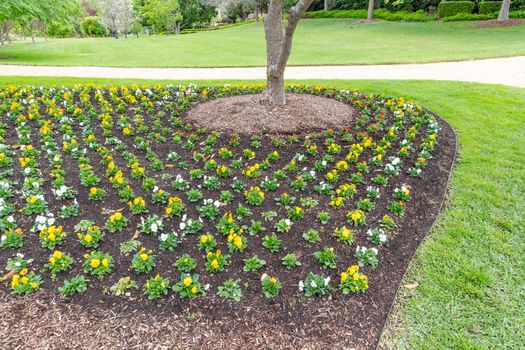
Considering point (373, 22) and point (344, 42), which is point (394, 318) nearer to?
point (344, 42)

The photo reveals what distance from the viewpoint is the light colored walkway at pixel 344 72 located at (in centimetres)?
993

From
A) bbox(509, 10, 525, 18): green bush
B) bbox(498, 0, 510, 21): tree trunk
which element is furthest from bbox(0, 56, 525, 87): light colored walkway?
bbox(509, 10, 525, 18): green bush

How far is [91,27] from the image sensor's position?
4534 cm

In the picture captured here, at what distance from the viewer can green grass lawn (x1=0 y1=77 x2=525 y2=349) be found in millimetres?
2455

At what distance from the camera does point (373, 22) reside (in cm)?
2867

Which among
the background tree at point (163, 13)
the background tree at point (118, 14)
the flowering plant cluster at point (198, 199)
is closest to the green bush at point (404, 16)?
the background tree at point (163, 13)

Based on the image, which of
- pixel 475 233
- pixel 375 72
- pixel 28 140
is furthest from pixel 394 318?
pixel 375 72

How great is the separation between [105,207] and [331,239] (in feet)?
7.58

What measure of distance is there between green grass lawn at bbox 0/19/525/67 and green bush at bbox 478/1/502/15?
2349 millimetres

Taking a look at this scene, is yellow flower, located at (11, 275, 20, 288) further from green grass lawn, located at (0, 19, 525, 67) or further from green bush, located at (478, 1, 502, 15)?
green bush, located at (478, 1, 502, 15)

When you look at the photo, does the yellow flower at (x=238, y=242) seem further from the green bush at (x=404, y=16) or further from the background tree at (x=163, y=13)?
the background tree at (x=163, y=13)

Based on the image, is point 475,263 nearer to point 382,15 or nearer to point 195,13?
point 382,15

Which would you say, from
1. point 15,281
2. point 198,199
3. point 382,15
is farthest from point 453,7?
point 15,281

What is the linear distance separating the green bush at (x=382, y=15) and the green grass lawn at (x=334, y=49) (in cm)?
117
